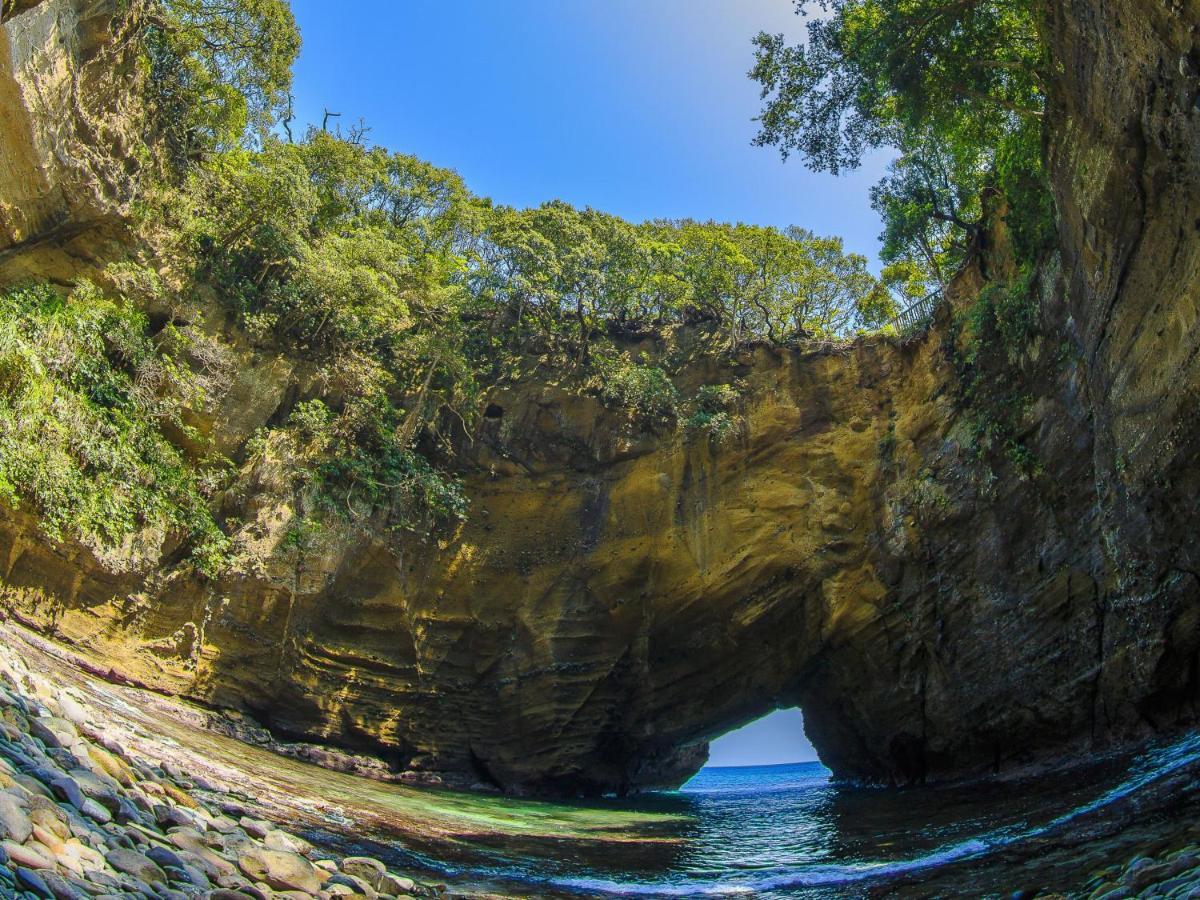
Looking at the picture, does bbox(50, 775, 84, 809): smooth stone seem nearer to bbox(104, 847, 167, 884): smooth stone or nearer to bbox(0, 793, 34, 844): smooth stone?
bbox(104, 847, 167, 884): smooth stone

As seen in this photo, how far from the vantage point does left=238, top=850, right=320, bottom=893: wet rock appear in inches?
205

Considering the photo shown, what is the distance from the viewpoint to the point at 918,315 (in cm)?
1966

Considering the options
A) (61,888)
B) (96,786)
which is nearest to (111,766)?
(96,786)

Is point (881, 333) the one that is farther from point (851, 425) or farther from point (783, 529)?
point (783, 529)

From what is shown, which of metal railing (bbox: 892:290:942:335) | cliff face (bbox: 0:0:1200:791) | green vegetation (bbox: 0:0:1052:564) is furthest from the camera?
metal railing (bbox: 892:290:942:335)

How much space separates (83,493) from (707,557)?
13.2m

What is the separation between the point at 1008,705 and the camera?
46.9 feet

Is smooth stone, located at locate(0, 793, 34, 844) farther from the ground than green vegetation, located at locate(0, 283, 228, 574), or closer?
closer

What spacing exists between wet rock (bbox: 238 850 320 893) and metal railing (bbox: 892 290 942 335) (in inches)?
683

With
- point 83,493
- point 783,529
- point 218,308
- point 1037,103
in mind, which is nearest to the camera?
point 83,493

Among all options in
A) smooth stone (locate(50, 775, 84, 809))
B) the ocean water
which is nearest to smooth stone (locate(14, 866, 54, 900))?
smooth stone (locate(50, 775, 84, 809))

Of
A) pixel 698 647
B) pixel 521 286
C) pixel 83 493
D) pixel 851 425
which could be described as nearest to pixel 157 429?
pixel 83 493

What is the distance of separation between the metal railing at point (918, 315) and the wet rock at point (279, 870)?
1734 cm

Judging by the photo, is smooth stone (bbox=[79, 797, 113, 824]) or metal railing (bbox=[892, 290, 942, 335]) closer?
smooth stone (bbox=[79, 797, 113, 824])
